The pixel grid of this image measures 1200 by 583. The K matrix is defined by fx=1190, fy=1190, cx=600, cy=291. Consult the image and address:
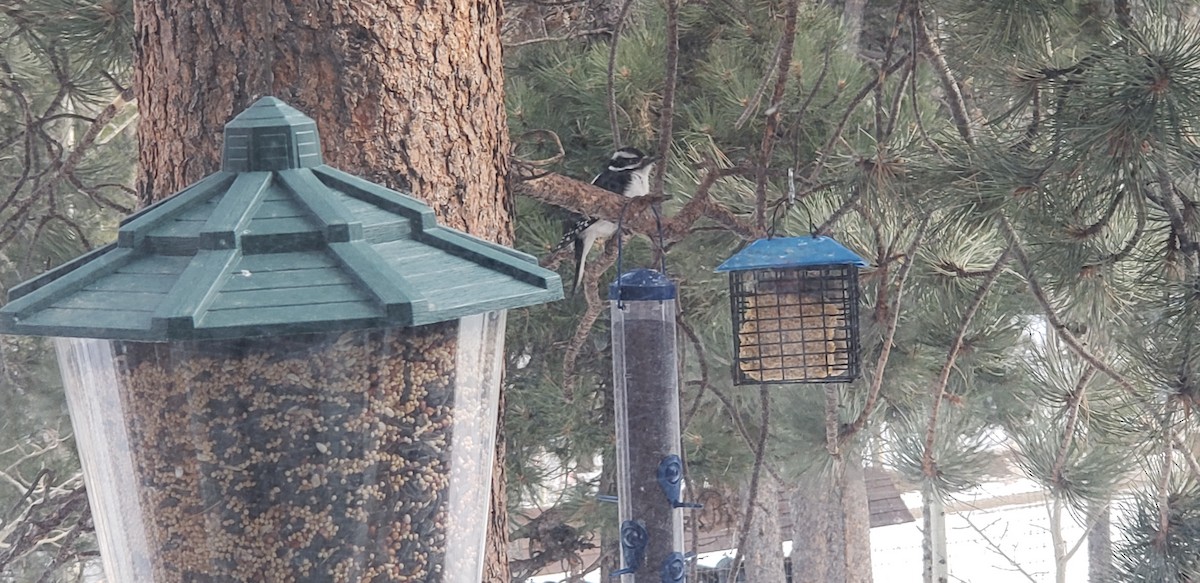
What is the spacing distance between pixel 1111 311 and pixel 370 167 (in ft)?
4.75

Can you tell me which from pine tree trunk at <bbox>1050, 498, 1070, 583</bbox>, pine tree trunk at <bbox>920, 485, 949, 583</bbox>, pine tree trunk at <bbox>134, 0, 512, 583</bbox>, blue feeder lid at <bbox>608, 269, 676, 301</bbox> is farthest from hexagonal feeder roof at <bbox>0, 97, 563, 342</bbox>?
pine tree trunk at <bbox>1050, 498, 1070, 583</bbox>

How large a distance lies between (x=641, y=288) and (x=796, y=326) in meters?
0.66

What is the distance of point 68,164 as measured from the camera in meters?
2.21

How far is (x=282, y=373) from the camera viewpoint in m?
0.87

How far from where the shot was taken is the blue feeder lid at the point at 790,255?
192cm

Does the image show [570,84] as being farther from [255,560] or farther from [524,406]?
[255,560]

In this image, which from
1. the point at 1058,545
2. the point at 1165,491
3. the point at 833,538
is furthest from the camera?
the point at 1058,545

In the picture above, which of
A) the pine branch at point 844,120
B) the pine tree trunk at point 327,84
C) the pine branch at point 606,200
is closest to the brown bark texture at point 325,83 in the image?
the pine tree trunk at point 327,84

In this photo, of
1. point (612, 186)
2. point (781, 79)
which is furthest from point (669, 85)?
point (612, 186)

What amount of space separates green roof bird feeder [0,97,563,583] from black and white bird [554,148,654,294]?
5.58ft

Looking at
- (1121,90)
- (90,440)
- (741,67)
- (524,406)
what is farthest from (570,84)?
(90,440)

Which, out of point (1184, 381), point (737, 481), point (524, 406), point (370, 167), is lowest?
point (737, 481)

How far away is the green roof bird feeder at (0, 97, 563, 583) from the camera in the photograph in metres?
0.82

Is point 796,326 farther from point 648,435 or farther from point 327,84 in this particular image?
point 327,84
